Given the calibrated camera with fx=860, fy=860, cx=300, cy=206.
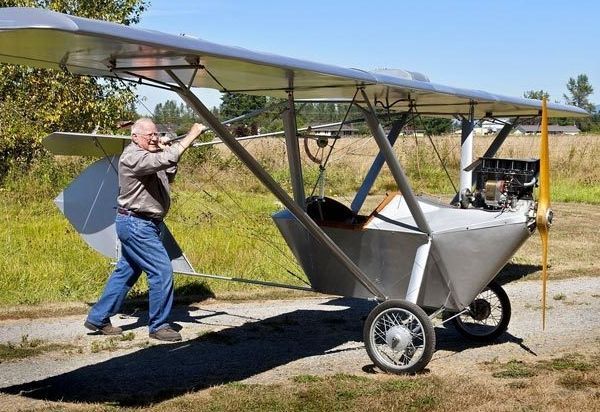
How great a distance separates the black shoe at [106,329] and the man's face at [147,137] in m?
1.82

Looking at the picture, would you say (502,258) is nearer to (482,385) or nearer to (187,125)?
(482,385)

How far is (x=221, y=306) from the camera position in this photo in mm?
9633

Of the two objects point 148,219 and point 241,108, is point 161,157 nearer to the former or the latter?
point 148,219

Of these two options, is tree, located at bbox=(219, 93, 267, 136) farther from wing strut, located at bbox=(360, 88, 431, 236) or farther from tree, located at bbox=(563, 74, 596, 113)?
tree, located at bbox=(563, 74, 596, 113)

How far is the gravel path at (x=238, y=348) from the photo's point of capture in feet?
21.3

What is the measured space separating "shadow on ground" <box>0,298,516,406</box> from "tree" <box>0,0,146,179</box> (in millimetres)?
10224

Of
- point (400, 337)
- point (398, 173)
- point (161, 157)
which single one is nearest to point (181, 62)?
point (161, 157)

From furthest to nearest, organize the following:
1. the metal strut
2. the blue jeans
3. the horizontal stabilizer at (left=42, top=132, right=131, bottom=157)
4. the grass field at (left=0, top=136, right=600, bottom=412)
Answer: the horizontal stabilizer at (left=42, top=132, right=131, bottom=157)
the blue jeans
the grass field at (left=0, top=136, right=600, bottom=412)
the metal strut

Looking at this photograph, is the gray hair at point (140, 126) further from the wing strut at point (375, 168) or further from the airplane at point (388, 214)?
the wing strut at point (375, 168)

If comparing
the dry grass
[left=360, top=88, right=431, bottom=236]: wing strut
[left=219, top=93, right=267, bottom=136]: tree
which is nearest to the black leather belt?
[left=219, top=93, right=267, bottom=136]: tree

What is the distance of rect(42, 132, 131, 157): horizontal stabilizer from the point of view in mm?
8625

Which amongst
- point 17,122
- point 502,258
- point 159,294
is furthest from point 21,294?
point 17,122

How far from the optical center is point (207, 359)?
7.30 metres

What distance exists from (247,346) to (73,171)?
1186cm
